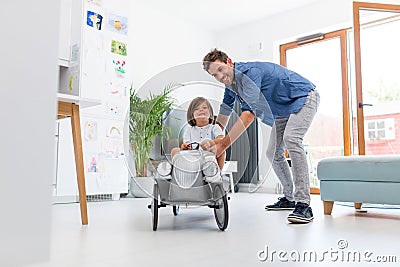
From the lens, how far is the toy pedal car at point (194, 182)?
162cm

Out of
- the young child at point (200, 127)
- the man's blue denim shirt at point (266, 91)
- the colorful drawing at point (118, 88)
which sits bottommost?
the young child at point (200, 127)

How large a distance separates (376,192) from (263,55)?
3112 mm

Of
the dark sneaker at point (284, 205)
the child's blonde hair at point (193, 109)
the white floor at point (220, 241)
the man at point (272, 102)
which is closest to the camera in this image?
the white floor at point (220, 241)

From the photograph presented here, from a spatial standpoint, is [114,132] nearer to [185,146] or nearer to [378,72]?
[185,146]

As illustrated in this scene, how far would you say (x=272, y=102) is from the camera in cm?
204

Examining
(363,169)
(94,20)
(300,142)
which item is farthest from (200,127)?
(94,20)

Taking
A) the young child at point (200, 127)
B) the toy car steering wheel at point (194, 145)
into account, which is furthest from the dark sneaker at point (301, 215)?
the toy car steering wheel at point (194, 145)

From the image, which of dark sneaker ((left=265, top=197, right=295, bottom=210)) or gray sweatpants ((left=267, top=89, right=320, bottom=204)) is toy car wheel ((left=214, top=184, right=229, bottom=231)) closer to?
gray sweatpants ((left=267, top=89, right=320, bottom=204))

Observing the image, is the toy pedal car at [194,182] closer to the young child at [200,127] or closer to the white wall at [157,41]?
the young child at [200,127]

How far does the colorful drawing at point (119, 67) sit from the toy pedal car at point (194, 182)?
2007mm

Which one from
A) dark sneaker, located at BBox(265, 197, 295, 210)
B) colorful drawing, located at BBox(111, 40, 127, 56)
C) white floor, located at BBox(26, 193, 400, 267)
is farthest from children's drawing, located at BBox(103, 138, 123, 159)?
dark sneaker, located at BBox(265, 197, 295, 210)

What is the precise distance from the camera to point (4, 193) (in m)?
0.57

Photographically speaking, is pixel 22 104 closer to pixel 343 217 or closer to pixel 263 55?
pixel 343 217

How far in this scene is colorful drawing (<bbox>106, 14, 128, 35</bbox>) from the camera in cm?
341
